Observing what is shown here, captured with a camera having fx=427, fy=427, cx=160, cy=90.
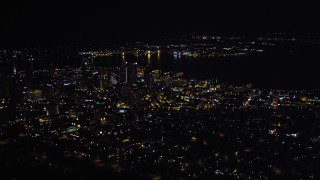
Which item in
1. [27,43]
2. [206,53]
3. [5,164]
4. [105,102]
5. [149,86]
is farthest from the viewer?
[206,53]

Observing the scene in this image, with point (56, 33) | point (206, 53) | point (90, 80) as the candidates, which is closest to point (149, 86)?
point (90, 80)

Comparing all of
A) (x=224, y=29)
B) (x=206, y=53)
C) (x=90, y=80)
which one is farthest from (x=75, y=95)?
(x=224, y=29)

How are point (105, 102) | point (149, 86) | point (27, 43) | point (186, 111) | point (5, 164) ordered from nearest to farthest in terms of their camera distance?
point (5, 164), point (186, 111), point (105, 102), point (149, 86), point (27, 43)

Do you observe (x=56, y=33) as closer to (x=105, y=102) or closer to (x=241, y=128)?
(x=105, y=102)

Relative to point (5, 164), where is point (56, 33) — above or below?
above

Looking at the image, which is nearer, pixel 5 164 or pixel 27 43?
pixel 5 164

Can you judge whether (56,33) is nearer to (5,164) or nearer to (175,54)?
(175,54)
